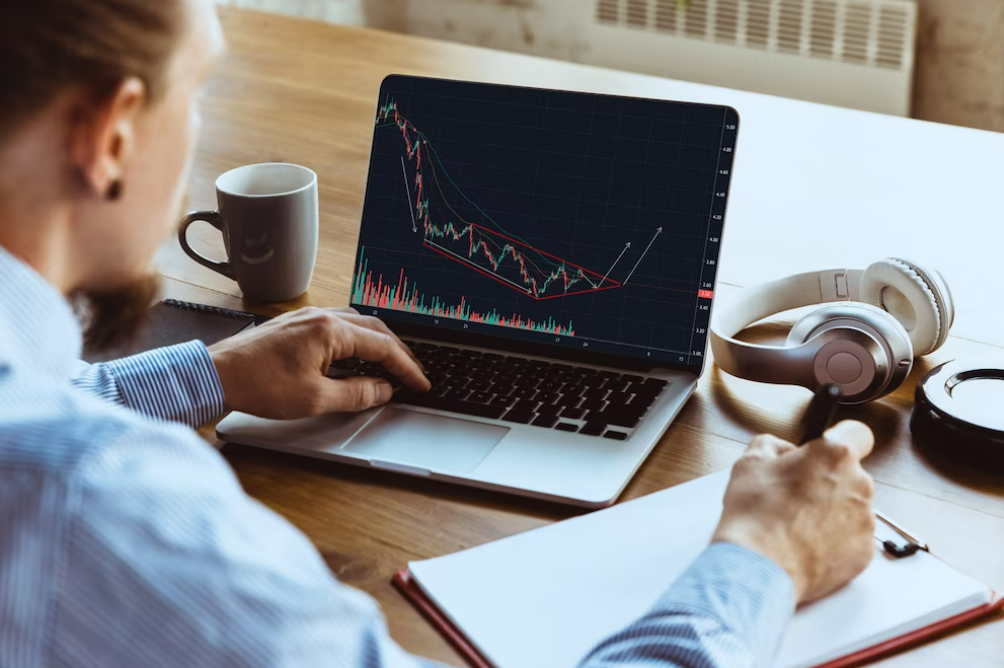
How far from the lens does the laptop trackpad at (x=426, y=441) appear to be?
0.94m

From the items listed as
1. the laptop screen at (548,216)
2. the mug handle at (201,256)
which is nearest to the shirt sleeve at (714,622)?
the laptop screen at (548,216)

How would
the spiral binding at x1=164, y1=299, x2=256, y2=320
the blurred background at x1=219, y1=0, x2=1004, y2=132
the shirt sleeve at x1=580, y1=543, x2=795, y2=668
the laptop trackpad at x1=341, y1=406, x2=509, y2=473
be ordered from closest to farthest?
the shirt sleeve at x1=580, y1=543, x2=795, y2=668 < the laptop trackpad at x1=341, y1=406, x2=509, y2=473 < the spiral binding at x1=164, y1=299, x2=256, y2=320 < the blurred background at x1=219, y1=0, x2=1004, y2=132

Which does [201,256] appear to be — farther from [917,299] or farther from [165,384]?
[917,299]

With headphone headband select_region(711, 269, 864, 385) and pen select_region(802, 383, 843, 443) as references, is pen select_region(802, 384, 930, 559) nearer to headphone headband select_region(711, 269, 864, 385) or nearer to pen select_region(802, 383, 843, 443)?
pen select_region(802, 383, 843, 443)

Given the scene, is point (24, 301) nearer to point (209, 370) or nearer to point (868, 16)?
point (209, 370)

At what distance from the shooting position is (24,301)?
1.97ft

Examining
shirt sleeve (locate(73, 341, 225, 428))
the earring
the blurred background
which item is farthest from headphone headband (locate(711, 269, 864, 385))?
the blurred background

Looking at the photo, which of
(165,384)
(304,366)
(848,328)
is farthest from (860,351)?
(165,384)

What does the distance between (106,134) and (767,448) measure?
54 centimetres

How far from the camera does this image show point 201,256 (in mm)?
1297

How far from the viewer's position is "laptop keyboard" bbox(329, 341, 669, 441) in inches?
38.8

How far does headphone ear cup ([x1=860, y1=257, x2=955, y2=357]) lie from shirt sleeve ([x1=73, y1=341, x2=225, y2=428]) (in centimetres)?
66

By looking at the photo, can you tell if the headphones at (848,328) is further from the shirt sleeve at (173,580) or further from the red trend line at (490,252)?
the shirt sleeve at (173,580)

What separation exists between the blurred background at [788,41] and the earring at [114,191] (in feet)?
9.01
